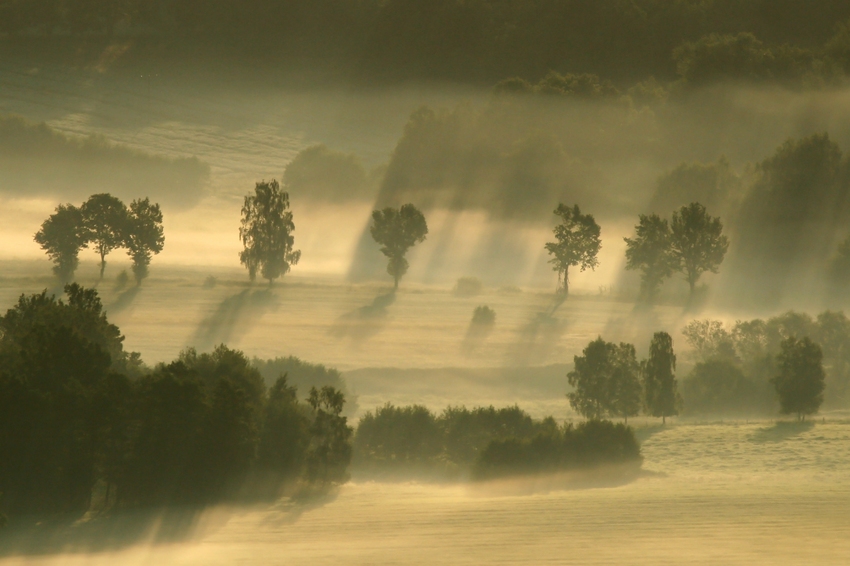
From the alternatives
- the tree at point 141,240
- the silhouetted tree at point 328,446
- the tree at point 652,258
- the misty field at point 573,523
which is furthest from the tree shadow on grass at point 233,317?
the misty field at point 573,523

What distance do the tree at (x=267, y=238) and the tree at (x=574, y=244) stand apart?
2321 centimetres

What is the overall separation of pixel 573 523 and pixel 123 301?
2077 inches

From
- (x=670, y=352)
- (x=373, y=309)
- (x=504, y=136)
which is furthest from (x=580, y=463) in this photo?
(x=504, y=136)

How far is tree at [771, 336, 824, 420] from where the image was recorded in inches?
2483

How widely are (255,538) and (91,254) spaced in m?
61.3

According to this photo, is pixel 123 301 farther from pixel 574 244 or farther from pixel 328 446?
pixel 328 446

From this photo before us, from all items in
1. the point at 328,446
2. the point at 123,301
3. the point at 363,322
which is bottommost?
the point at 328,446

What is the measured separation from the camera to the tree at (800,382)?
207 ft

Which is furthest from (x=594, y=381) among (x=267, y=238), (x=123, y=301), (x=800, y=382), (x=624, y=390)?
(x=267, y=238)

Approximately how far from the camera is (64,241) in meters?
90.1

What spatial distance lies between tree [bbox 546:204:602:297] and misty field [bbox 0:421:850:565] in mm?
45400

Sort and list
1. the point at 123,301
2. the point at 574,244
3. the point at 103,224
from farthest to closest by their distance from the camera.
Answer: the point at 574,244 < the point at 103,224 < the point at 123,301

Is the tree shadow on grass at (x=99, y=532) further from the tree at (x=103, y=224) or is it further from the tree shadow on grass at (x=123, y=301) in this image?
the tree at (x=103, y=224)

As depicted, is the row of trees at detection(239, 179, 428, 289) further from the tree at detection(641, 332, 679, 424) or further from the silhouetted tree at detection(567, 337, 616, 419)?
the tree at detection(641, 332, 679, 424)
